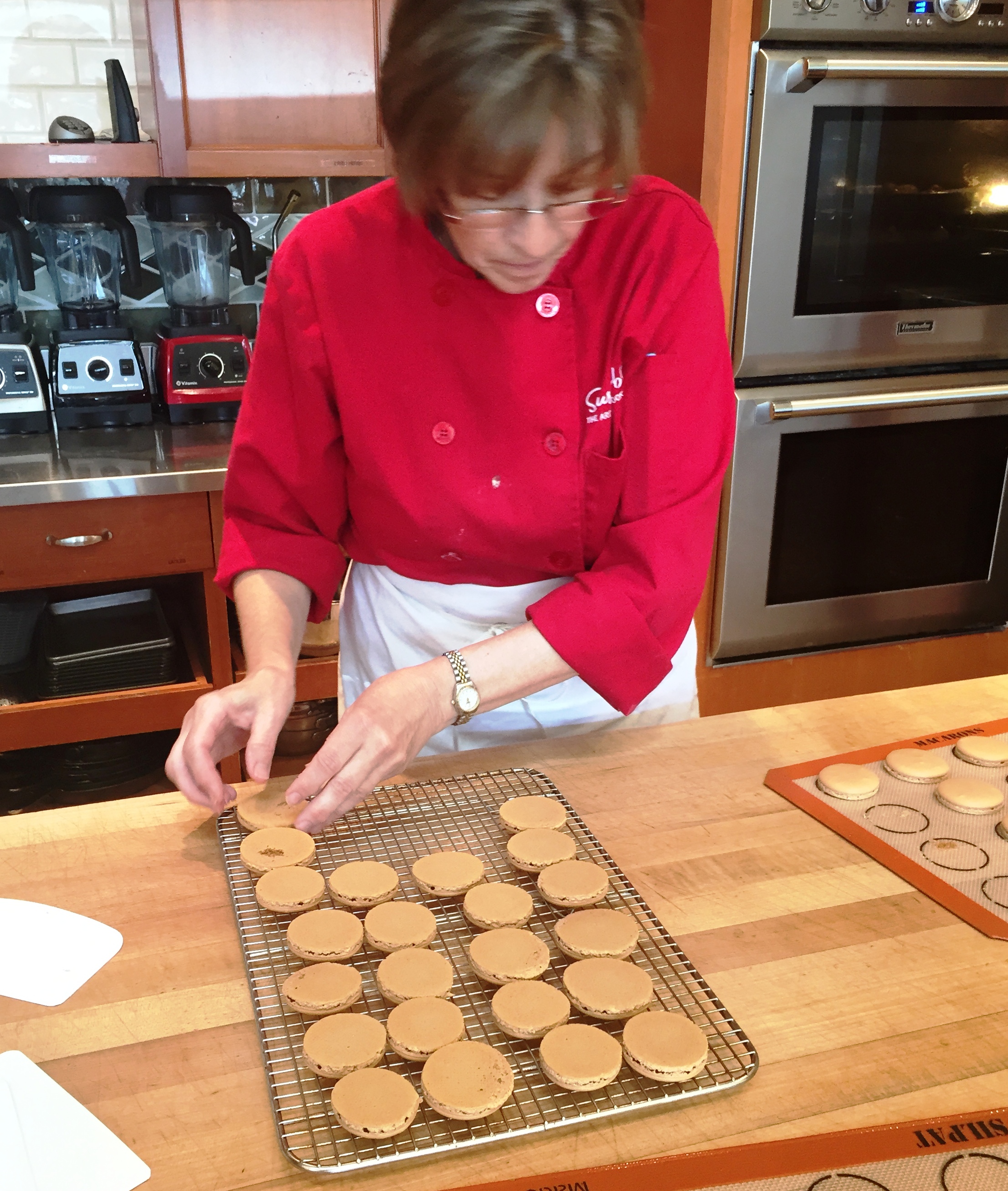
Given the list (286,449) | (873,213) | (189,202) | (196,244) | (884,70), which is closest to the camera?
(286,449)

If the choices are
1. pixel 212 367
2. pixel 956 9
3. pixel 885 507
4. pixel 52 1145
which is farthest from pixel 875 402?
pixel 52 1145

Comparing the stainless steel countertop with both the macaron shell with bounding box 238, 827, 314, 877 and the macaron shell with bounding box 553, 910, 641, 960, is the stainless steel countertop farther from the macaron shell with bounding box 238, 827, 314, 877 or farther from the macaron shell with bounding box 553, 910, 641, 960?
the macaron shell with bounding box 553, 910, 641, 960

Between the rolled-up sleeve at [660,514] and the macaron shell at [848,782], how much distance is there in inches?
7.7

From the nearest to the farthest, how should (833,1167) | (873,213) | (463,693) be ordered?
(833,1167) < (463,693) < (873,213)

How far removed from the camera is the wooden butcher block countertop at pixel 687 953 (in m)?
0.69

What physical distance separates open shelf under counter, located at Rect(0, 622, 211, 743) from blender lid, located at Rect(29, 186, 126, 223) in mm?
922

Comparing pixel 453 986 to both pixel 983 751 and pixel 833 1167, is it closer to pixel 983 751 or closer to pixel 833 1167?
pixel 833 1167

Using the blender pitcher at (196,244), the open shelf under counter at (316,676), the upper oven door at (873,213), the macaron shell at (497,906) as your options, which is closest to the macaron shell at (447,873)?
the macaron shell at (497,906)

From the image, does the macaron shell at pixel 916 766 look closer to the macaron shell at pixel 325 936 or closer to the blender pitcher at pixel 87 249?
the macaron shell at pixel 325 936

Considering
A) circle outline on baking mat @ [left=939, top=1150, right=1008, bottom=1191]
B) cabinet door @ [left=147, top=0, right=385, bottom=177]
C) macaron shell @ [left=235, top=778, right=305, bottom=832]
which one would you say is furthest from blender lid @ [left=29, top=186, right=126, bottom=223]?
circle outline on baking mat @ [left=939, top=1150, right=1008, bottom=1191]

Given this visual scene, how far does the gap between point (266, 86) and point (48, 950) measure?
67.1 inches

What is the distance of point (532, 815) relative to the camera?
1.01 m

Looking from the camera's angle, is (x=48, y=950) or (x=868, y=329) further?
(x=868, y=329)

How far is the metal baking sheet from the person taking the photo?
0.70 meters
